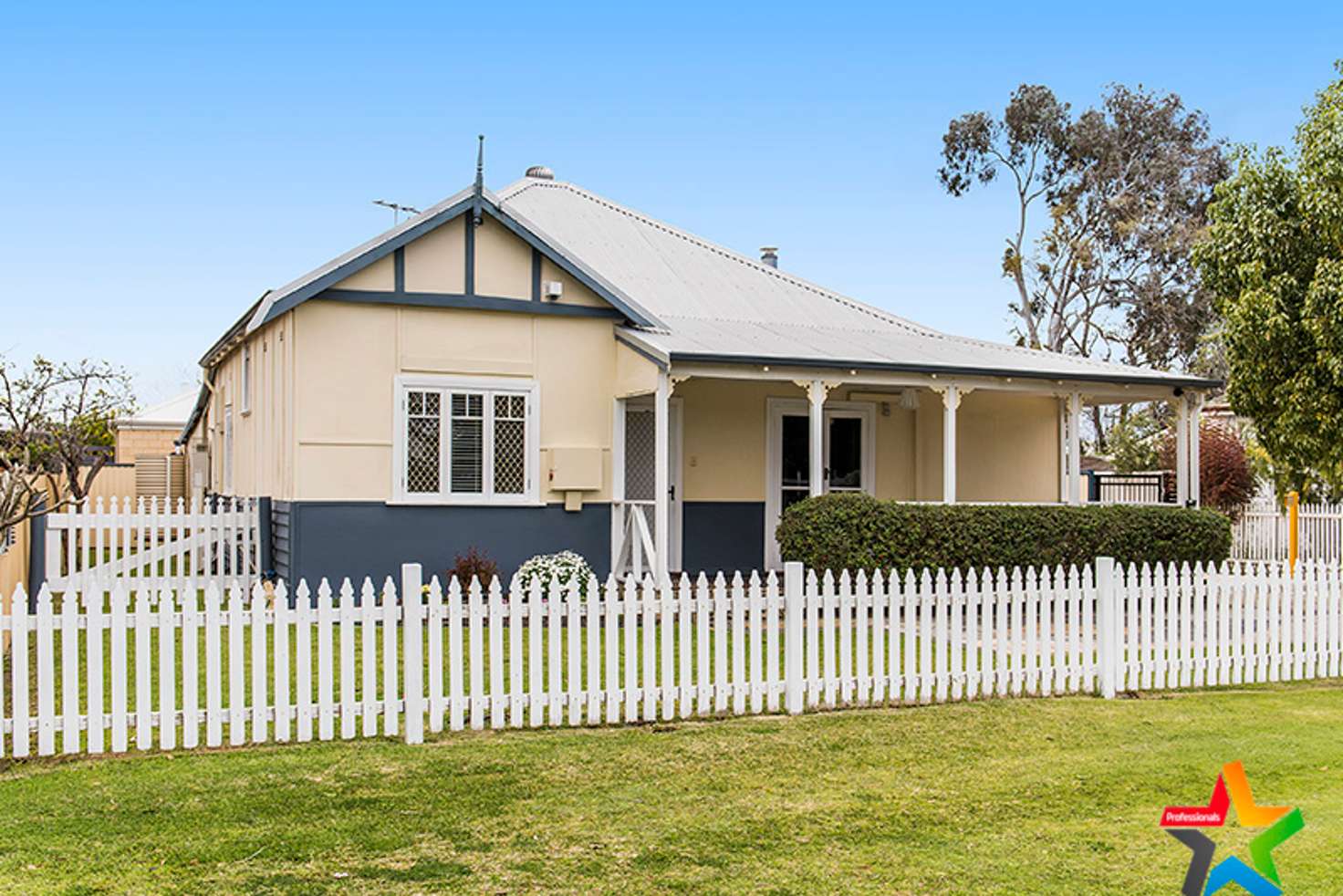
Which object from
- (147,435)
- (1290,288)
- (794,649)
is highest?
(1290,288)

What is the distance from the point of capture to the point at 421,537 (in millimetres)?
15500

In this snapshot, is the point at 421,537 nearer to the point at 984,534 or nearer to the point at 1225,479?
the point at 984,534

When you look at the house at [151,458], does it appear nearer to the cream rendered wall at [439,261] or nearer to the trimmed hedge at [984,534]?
the cream rendered wall at [439,261]

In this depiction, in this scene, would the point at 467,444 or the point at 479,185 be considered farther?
the point at 467,444

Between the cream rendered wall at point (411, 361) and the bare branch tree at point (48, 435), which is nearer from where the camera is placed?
the bare branch tree at point (48, 435)

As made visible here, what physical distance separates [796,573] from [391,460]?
7.29 meters

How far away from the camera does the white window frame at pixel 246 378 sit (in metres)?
18.3

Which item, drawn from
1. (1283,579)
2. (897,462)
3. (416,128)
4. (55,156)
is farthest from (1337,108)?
(55,156)

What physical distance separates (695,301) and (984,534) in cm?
586

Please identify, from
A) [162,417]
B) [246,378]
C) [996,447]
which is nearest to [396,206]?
[246,378]

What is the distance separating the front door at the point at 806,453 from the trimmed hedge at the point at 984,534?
2724 millimetres

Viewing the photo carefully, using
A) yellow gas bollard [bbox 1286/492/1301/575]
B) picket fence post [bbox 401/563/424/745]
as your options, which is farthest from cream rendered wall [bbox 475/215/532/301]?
yellow gas bollard [bbox 1286/492/1301/575]

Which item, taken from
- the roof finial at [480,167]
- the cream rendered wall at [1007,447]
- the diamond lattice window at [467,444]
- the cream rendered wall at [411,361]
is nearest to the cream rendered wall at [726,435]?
the cream rendered wall at [411,361]

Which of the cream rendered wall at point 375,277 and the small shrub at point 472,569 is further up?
the cream rendered wall at point 375,277
